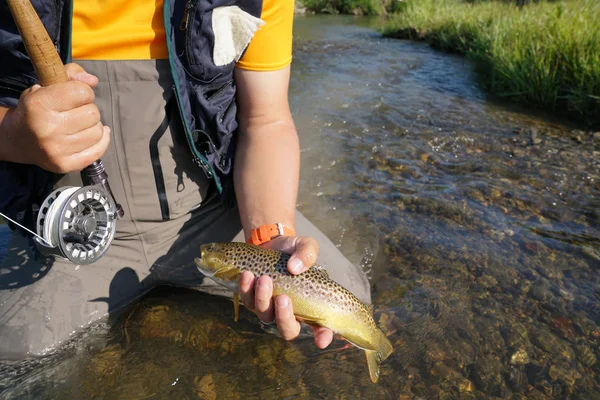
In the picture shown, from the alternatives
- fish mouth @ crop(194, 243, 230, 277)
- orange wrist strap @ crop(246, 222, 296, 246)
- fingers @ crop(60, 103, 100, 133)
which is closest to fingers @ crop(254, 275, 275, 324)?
fish mouth @ crop(194, 243, 230, 277)

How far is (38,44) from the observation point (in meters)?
1.84

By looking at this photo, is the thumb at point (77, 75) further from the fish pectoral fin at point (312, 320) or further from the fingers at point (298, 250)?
the fish pectoral fin at point (312, 320)

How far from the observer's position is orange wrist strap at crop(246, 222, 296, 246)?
8.43ft

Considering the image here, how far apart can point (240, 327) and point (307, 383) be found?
602 millimetres

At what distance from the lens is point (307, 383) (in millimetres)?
2590

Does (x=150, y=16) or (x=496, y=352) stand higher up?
Answer: (x=150, y=16)

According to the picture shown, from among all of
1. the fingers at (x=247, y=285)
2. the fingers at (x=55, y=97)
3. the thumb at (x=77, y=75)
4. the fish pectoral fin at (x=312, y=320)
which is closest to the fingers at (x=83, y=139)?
the fingers at (x=55, y=97)

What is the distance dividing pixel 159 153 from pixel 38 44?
2.79ft

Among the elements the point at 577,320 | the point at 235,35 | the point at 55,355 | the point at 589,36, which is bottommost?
the point at 577,320

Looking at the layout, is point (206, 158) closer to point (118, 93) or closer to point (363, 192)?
point (118, 93)

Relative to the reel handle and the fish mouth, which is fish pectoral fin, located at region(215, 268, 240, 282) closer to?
the fish mouth

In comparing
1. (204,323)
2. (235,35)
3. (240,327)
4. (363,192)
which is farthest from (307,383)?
(363,192)

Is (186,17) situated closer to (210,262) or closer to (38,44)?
(38,44)

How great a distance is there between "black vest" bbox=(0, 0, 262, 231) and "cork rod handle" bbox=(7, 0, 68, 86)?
0.39 m
